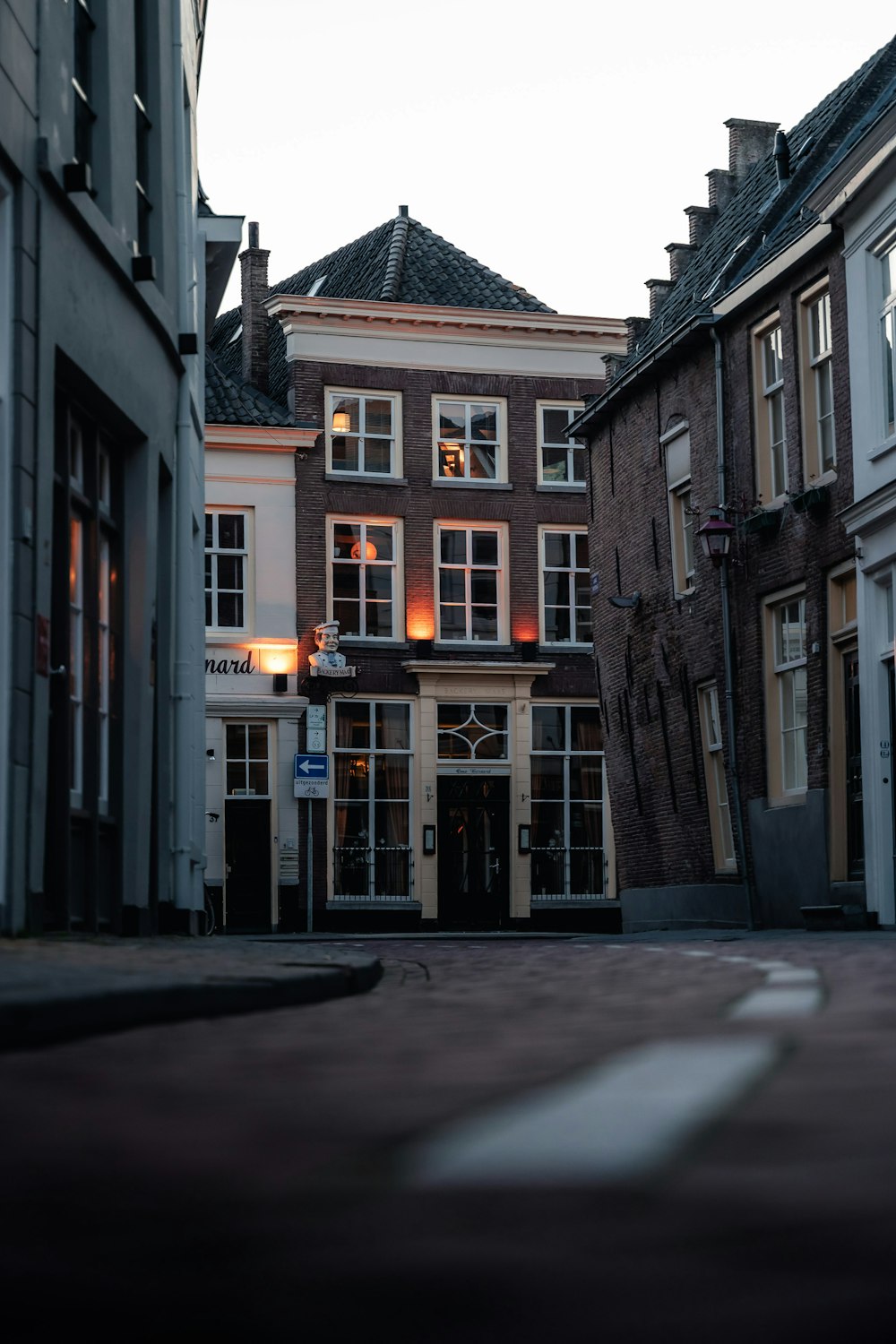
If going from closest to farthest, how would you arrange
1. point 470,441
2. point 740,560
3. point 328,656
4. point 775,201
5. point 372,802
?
point 740,560, point 775,201, point 328,656, point 372,802, point 470,441

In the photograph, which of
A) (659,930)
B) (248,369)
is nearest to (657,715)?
(659,930)

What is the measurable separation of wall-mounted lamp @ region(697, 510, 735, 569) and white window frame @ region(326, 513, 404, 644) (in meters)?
13.3

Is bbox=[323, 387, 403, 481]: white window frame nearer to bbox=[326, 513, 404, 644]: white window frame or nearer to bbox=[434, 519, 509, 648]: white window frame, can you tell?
bbox=[326, 513, 404, 644]: white window frame

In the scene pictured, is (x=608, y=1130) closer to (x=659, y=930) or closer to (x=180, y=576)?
(x=180, y=576)

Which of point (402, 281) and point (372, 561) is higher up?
point (402, 281)

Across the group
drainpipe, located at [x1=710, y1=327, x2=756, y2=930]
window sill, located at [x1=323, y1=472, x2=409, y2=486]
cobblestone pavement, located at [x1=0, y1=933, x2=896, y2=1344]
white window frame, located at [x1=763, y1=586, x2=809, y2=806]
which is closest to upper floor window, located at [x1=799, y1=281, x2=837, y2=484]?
white window frame, located at [x1=763, y1=586, x2=809, y2=806]

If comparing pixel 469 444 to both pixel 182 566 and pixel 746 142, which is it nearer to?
pixel 746 142

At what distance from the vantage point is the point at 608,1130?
8.48 ft

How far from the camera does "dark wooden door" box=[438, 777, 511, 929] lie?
34156mm

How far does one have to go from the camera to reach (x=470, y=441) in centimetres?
3547

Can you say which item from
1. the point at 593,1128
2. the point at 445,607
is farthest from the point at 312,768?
the point at 593,1128

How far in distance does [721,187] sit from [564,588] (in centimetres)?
970

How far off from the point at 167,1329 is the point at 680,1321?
447 millimetres

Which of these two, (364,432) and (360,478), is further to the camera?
(364,432)
